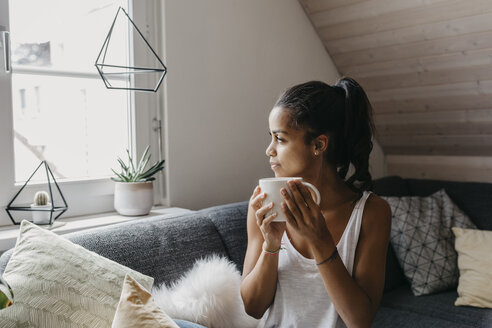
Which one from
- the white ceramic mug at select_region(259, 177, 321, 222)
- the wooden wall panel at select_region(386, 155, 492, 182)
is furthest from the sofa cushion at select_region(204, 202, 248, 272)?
the wooden wall panel at select_region(386, 155, 492, 182)

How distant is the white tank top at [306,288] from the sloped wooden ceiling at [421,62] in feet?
5.19

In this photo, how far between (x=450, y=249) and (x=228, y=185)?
1.14 meters

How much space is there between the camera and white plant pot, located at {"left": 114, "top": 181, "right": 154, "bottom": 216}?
1847 millimetres

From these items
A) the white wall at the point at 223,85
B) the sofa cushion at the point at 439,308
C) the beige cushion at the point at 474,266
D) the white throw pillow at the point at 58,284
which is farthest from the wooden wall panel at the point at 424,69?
the white throw pillow at the point at 58,284

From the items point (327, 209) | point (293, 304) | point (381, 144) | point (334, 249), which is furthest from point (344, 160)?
point (381, 144)

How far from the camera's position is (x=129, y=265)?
139cm

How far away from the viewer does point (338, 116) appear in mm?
1288

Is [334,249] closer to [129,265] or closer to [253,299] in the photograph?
[253,299]

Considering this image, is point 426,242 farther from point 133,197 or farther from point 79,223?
point 79,223

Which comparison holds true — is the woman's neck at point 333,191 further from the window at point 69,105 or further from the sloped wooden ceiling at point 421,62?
the sloped wooden ceiling at point 421,62

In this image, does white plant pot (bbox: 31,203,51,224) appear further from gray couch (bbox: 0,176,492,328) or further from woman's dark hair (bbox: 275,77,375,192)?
woman's dark hair (bbox: 275,77,375,192)

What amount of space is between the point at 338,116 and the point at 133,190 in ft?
3.01

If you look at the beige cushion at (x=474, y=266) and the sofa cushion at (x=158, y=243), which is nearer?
the sofa cushion at (x=158, y=243)

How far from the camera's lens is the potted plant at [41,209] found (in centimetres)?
161
